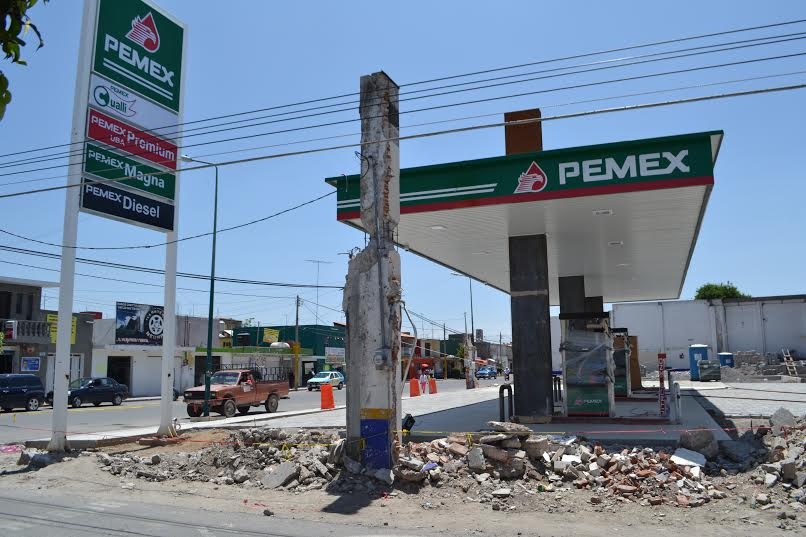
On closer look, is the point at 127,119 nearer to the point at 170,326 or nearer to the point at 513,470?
the point at 170,326

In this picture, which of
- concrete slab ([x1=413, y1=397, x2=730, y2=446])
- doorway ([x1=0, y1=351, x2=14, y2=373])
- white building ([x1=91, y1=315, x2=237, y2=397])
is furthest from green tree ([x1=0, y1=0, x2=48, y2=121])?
white building ([x1=91, y1=315, x2=237, y2=397])

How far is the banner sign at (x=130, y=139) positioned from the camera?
587 inches

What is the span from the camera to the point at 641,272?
2583 cm

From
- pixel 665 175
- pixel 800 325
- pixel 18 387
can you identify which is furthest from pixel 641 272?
pixel 800 325

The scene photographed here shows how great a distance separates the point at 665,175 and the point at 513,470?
22.7 feet

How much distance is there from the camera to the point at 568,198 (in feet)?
46.6

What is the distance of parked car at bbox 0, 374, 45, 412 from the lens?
1192 inches

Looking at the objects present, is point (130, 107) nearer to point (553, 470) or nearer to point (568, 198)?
point (568, 198)

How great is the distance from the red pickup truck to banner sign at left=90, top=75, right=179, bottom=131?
36.5 ft

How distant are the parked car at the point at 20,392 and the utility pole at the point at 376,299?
25.9m

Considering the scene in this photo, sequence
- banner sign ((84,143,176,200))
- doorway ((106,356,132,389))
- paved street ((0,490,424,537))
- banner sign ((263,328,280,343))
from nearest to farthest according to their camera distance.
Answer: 1. paved street ((0,490,424,537))
2. banner sign ((84,143,176,200))
3. doorway ((106,356,132,389))
4. banner sign ((263,328,280,343))

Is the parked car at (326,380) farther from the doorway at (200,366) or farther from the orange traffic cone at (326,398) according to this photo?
the orange traffic cone at (326,398)

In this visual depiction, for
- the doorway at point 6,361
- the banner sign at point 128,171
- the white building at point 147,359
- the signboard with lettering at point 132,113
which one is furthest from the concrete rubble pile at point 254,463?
the white building at point 147,359

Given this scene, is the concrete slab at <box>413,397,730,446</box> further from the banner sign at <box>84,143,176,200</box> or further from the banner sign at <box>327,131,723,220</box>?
the banner sign at <box>84,143,176,200</box>
